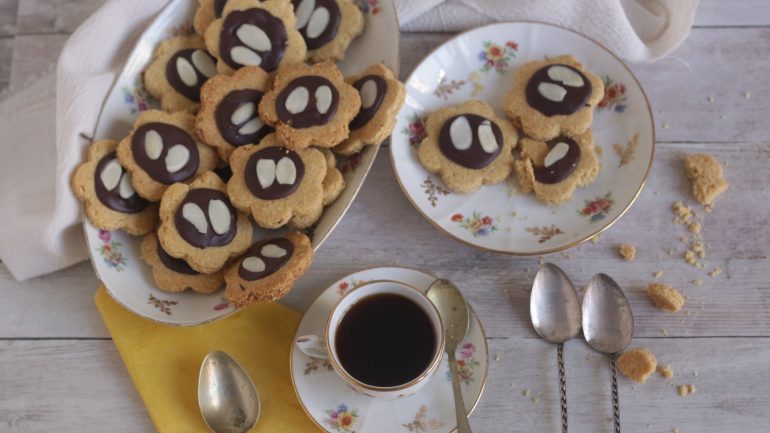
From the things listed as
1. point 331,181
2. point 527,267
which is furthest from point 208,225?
point 527,267

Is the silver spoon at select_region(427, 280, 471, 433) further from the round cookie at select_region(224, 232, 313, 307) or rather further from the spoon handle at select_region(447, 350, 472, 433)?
the round cookie at select_region(224, 232, 313, 307)

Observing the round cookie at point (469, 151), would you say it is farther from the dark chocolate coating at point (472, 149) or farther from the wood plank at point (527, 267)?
the wood plank at point (527, 267)

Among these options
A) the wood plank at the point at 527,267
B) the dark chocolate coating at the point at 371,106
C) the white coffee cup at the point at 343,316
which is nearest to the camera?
the white coffee cup at the point at 343,316

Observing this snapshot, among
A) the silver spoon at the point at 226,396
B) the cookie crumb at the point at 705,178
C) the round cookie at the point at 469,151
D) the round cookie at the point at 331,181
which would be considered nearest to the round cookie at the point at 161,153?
the round cookie at the point at 331,181

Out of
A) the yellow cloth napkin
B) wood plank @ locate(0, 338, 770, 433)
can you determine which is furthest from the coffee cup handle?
wood plank @ locate(0, 338, 770, 433)

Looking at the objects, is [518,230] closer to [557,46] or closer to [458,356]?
[458,356]

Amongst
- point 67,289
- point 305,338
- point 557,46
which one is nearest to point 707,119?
point 557,46

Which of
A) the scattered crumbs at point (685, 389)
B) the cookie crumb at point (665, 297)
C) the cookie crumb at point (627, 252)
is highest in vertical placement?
the cookie crumb at point (627, 252)
